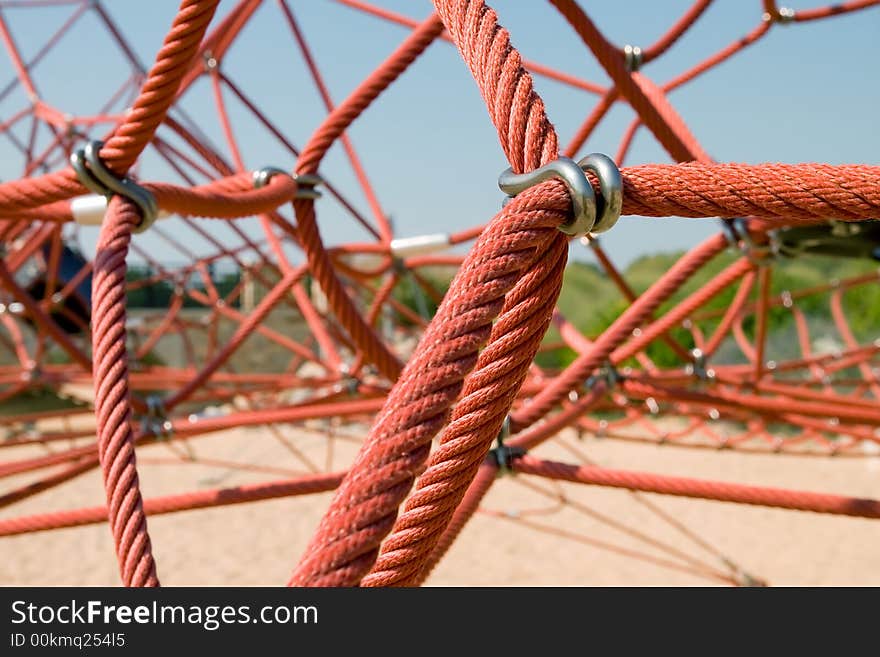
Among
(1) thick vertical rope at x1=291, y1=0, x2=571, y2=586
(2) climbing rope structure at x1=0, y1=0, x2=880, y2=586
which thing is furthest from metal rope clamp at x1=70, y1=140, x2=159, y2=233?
(1) thick vertical rope at x1=291, y1=0, x2=571, y2=586

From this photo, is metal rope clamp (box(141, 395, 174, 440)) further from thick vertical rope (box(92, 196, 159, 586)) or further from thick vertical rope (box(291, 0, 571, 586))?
thick vertical rope (box(291, 0, 571, 586))

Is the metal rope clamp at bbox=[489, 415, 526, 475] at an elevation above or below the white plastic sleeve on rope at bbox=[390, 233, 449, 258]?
below

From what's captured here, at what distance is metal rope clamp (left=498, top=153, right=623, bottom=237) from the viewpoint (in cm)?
46

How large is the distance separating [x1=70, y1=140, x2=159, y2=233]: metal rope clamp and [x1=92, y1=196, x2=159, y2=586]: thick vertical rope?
0.05 metres

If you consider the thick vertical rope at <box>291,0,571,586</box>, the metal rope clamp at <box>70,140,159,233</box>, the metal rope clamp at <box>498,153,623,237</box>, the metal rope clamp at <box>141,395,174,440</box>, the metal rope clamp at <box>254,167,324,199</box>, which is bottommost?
the thick vertical rope at <box>291,0,571,586</box>

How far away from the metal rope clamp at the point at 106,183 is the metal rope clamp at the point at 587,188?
0.52 metres

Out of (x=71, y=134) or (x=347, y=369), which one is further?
(x=71, y=134)

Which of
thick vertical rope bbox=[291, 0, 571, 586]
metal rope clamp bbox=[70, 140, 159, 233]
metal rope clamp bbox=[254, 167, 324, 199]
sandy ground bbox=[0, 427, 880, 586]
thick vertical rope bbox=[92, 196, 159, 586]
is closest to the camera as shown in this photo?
thick vertical rope bbox=[291, 0, 571, 586]

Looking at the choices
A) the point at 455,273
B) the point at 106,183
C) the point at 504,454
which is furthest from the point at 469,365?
the point at 455,273

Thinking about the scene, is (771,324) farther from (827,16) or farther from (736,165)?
(736,165)

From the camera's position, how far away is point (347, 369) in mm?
1969

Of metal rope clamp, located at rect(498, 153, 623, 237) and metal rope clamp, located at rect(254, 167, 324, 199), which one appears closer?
metal rope clamp, located at rect(498, 153, 623, 237)
